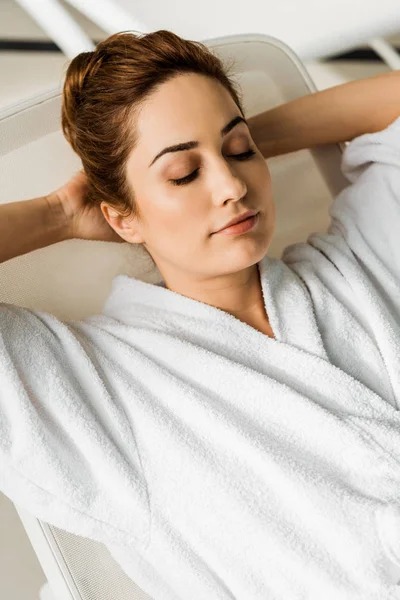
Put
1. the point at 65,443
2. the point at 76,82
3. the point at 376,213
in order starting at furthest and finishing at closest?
the point at 376,213 → the point at 76,82 → the point at 65,443

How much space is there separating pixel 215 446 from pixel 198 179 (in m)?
0.37

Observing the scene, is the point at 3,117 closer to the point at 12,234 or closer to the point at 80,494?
the point at 12,234

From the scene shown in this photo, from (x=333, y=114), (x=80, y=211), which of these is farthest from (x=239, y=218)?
(x=333, y=114)

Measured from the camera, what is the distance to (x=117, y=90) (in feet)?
3.60

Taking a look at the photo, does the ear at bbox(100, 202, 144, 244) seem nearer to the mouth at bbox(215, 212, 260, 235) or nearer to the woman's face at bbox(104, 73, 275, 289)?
the woman's face at bbox(104, 73, 275, 289)

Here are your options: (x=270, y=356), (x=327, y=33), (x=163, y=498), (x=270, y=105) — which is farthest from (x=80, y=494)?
(x=327, y=33)

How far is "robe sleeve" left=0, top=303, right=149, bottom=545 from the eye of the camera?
101 cm

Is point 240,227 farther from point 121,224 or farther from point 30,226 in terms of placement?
point 30,226

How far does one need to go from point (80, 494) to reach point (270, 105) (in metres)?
0.83

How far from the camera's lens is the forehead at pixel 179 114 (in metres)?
1.06

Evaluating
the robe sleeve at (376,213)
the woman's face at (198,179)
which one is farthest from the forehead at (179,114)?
the robe sleeve at (376,213)

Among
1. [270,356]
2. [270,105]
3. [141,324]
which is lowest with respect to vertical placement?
[270,356]

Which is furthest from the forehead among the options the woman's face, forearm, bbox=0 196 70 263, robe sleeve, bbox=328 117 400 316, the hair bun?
robe sleeve, bbox=328 117 400 316

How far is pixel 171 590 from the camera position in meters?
1.13
